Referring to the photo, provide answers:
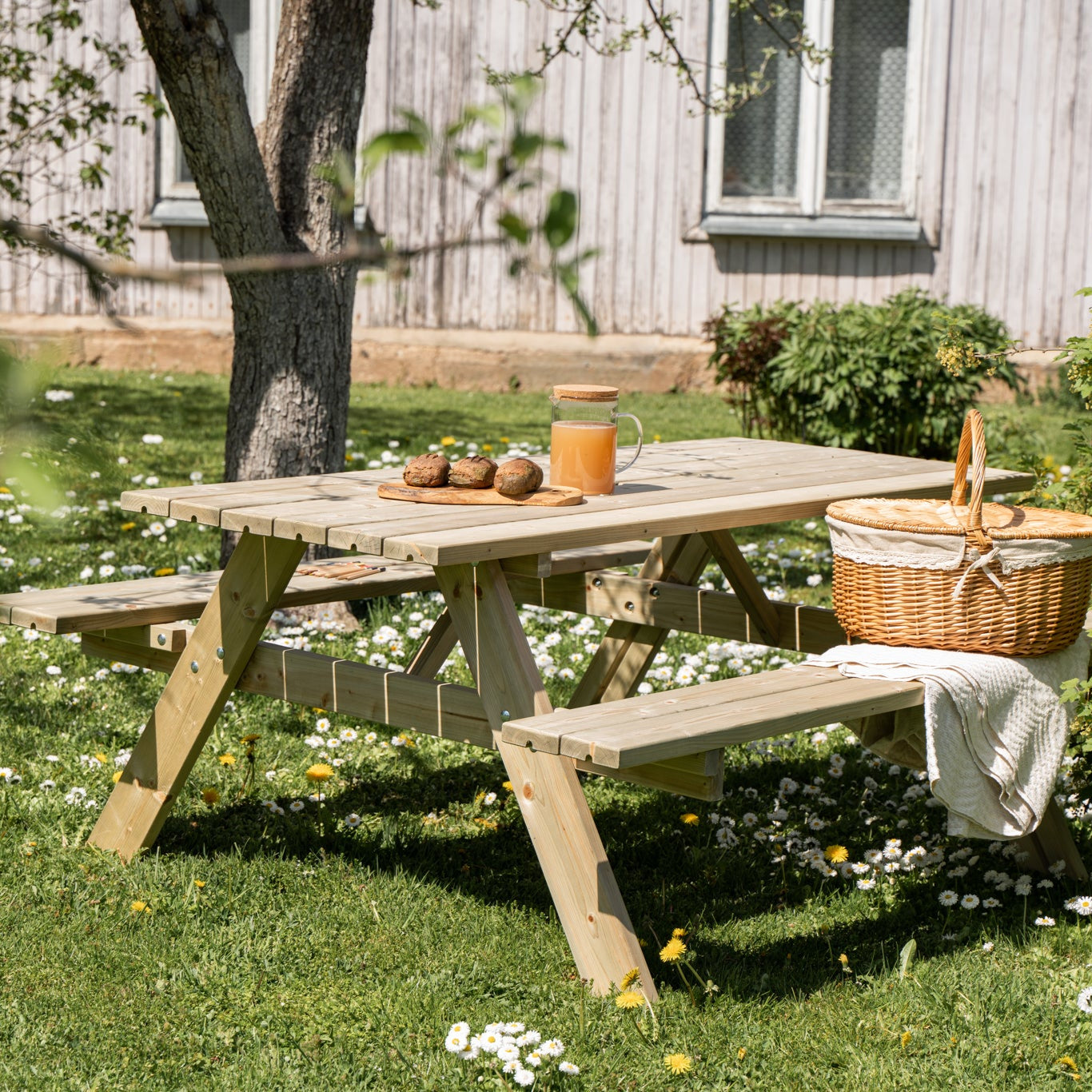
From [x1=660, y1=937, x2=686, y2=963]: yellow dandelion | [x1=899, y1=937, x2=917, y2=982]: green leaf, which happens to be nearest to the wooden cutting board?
[x1=660, y1=937, x2=686, y2=963]: yellow dandelion

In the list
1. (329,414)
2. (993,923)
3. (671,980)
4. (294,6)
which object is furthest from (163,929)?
(294,6)

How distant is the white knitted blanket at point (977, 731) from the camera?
279 cm

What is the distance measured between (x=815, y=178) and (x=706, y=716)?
349 inches

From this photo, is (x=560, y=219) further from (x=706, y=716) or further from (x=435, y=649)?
(x=435, y=649)

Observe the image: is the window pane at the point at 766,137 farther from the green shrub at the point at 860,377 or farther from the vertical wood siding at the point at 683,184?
the green shrub at the point at 860,377

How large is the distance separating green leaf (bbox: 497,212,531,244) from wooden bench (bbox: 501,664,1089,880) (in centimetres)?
155

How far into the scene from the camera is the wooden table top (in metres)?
2.67

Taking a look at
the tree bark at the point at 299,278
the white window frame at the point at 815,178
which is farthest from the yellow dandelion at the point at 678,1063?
the white window frame at the point at 815,178

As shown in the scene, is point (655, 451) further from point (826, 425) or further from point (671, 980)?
point (826, 425)

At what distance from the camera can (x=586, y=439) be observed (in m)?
3.19

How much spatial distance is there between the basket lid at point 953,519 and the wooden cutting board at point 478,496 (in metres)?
0.55

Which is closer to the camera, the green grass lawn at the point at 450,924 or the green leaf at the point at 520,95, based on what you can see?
the green leaf at the point at 520,95

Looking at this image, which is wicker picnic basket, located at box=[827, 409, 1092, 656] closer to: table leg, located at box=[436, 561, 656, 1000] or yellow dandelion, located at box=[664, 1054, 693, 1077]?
table leg, located at box=[436, 561, 656, 1000]

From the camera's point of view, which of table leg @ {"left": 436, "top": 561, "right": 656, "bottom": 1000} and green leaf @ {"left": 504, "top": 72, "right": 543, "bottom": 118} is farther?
table leg @ {"left": 436, "top": 561, "right": 656, "bottom": 1000}
